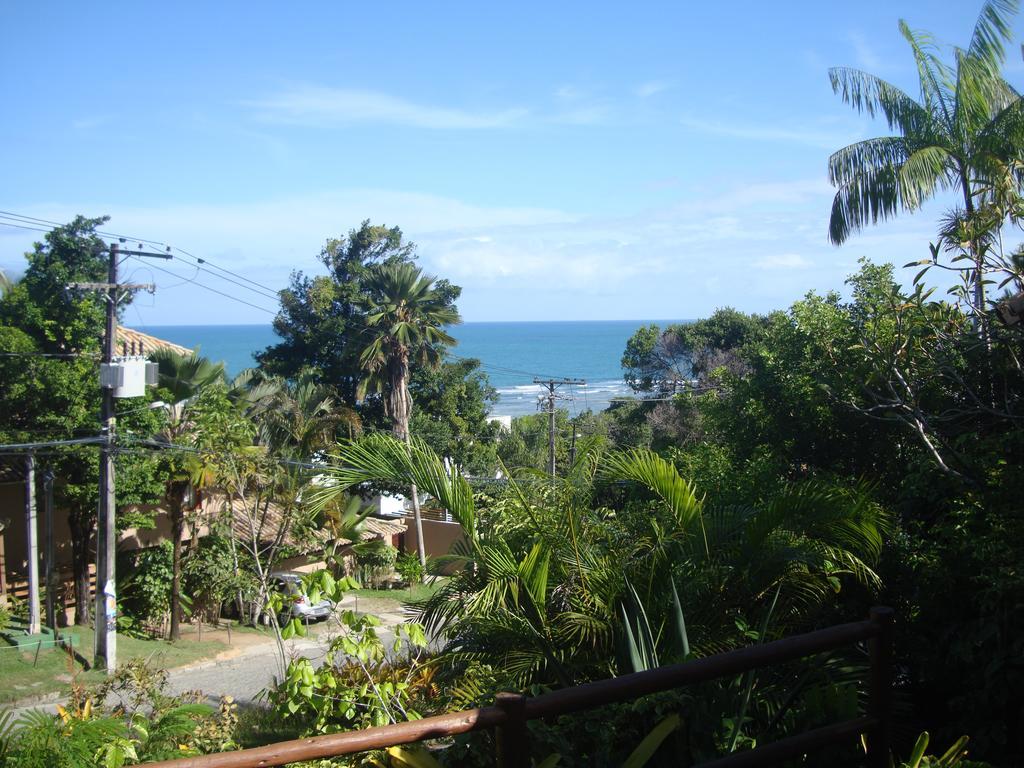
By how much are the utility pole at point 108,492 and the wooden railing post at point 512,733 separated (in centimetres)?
1498

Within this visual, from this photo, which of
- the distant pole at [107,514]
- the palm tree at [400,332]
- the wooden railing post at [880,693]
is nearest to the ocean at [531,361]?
the palm tree at [400,332]

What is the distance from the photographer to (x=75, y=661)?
15.5m

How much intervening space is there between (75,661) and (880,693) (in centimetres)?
1582

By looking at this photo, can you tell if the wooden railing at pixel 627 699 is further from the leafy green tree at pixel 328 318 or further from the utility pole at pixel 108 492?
the leafy green tree at pixel 328 318

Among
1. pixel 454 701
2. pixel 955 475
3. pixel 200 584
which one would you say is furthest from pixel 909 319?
pixel 200 584

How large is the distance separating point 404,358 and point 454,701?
22.4 meters

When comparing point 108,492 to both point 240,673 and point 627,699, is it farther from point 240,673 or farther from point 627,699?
point 627,699

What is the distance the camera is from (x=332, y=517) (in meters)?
19.2

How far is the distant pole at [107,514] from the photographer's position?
1588cm

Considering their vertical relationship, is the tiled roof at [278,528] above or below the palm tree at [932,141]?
below

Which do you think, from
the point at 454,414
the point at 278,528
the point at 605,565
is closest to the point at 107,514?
the point at 278,528

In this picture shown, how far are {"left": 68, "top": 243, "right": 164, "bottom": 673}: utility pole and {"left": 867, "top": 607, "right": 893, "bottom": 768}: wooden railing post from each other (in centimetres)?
1510

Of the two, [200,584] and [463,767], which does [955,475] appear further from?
[200,584]

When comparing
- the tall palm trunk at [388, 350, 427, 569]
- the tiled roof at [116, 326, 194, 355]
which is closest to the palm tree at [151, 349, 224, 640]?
the tiled roof at [116, 326, 194, 355]
